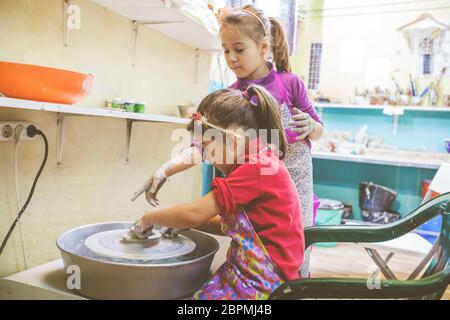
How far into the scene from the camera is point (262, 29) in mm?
1237

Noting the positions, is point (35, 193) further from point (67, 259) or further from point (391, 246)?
point (391, 246)

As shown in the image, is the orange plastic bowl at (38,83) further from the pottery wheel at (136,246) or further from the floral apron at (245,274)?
the floral apron at (245,274)

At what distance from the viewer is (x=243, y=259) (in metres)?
0.89

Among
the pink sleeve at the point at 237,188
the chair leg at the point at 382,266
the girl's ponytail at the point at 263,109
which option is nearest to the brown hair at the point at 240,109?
the girl's ponytail at the point at 263,109

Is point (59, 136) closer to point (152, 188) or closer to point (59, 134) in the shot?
point (59, 134)

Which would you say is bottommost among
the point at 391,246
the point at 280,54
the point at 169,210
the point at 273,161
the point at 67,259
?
the point at 391,246

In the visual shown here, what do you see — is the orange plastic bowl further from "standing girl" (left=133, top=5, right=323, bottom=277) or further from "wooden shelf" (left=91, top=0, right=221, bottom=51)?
"wooden shelf" (left=91, top=0, right=221, bottom=51)

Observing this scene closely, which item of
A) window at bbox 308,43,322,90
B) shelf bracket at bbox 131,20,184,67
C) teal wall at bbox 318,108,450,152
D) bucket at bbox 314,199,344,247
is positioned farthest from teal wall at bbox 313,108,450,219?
shelf bracket at bbox 131,20,184,67

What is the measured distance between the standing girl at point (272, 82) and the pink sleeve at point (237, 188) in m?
0.38

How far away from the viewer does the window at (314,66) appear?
365cm

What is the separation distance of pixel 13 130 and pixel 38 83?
235 millimetres

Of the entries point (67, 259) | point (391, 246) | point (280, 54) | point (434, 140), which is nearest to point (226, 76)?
point (280, 54)

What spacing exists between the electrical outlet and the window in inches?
116

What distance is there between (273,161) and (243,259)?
0.23 meters
